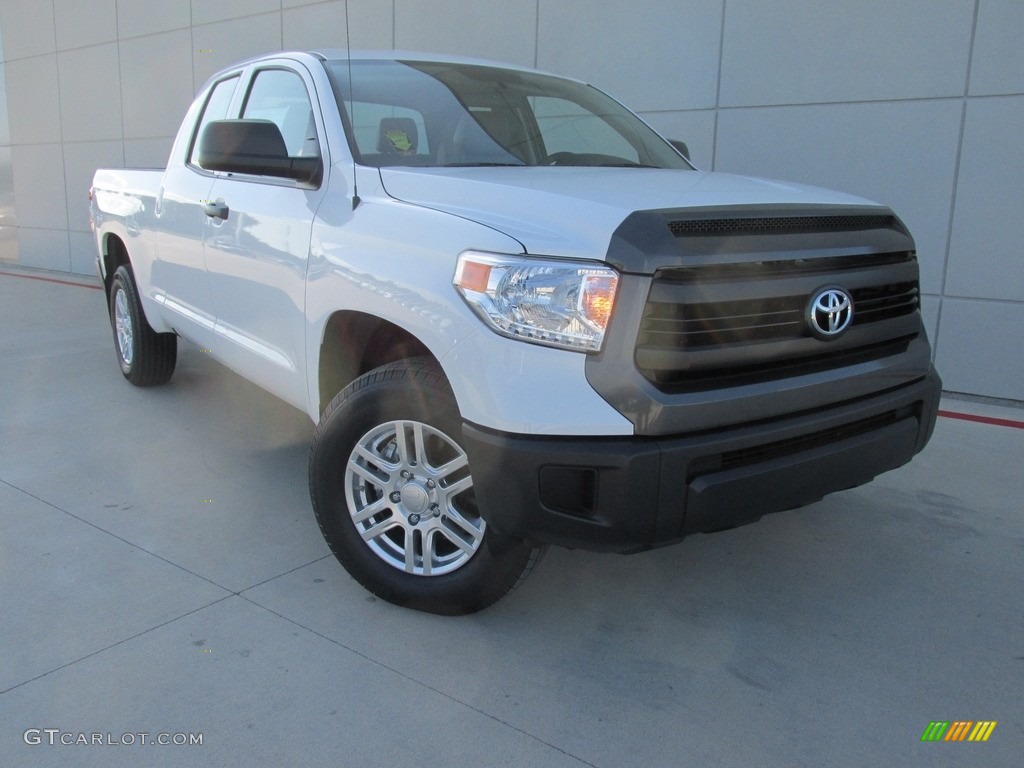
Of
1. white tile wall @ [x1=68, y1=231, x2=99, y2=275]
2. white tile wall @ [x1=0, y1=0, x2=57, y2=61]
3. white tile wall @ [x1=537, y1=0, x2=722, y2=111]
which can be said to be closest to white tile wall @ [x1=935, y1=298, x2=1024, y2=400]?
white tile wall @ [x1=537, y1=0, x2=722, y2=111]

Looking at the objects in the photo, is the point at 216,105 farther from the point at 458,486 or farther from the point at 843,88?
the point at 843,88

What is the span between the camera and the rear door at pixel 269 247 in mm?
3432

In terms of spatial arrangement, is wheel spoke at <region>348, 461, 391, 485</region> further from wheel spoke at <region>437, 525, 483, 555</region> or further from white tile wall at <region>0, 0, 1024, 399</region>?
white tile wall at <region>0, 0, 1024, 399</region>

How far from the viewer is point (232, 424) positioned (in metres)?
5.27

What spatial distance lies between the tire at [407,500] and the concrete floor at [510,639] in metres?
0.16

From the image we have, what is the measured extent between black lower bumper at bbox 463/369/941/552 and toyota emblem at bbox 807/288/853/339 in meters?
0.27

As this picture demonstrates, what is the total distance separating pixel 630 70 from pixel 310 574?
17.6 ft

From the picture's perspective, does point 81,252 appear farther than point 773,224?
Yes

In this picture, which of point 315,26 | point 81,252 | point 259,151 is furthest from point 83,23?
point 259,151

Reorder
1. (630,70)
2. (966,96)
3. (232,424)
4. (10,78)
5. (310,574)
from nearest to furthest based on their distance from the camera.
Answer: (310,574), (232,424), (966,96), (630,70), (10,78)

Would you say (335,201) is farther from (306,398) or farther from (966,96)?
(966,96)

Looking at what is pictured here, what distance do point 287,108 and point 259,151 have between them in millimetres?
765

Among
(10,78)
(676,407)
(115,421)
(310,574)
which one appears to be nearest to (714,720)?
(676,407)

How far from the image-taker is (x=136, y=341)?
5707mm
